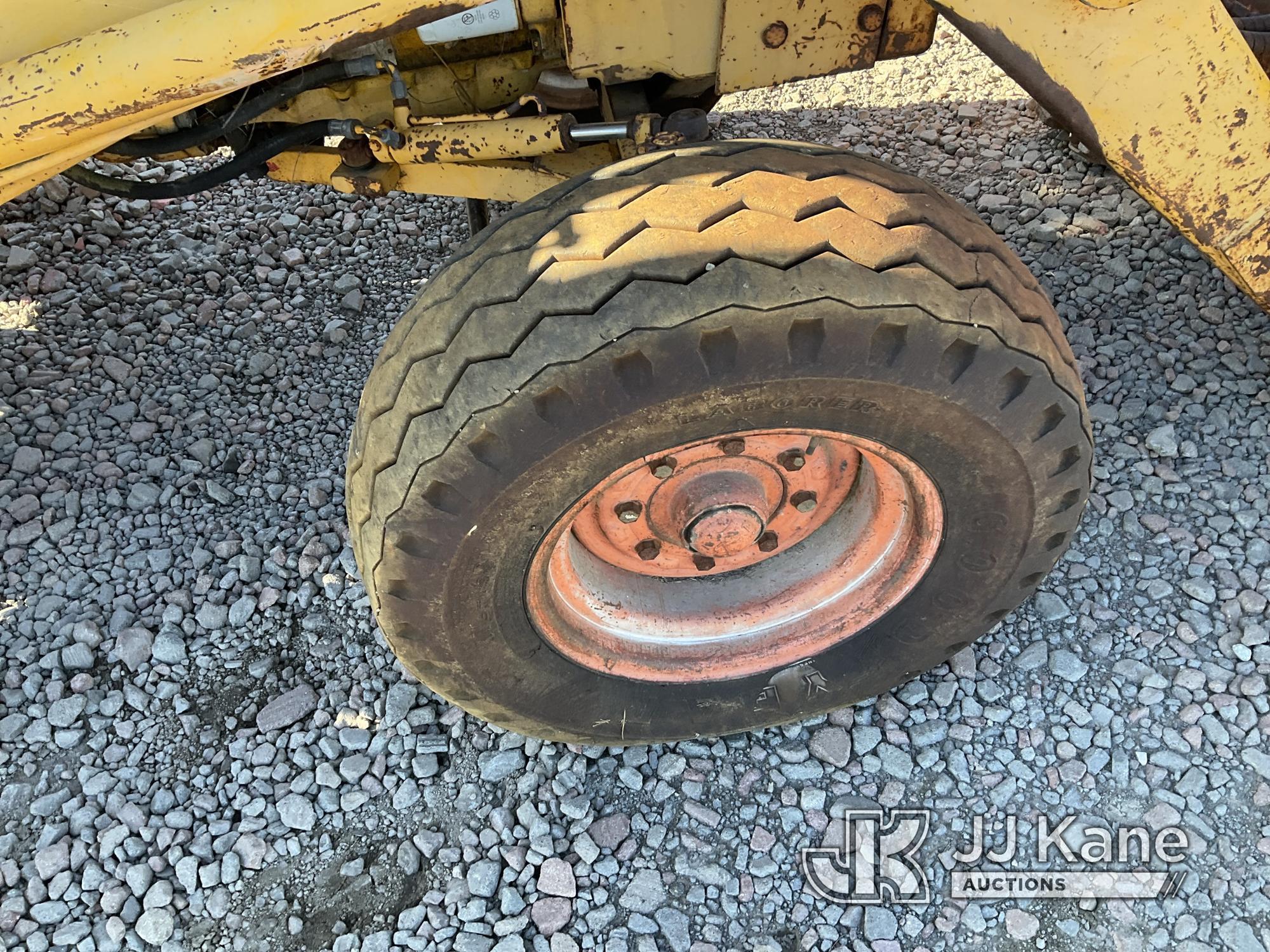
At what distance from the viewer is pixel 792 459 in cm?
208

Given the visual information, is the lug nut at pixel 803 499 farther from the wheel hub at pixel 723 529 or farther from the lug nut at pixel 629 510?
the lug nut at pixel 629 510

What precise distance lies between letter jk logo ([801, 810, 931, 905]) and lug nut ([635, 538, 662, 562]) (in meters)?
0.74

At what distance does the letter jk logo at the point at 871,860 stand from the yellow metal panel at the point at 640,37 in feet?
5.58

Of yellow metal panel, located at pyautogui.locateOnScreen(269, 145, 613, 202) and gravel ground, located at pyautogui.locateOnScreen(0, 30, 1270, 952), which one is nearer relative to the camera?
gravel ground, located at pyautogui.locateOnScreen(0, 30, 1270, 952)

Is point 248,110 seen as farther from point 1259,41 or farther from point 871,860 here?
point 1259,41

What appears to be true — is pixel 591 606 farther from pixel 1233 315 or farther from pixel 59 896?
pixel 1233 315

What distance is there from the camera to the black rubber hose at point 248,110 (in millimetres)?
2270

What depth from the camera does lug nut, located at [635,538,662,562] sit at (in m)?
2.23

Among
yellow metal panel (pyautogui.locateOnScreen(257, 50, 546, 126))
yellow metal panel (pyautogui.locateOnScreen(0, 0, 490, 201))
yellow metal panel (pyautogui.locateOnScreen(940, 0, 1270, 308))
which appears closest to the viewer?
yellow metal panel (pyautogui.locateOnScreen(0, 0, 490, 201))

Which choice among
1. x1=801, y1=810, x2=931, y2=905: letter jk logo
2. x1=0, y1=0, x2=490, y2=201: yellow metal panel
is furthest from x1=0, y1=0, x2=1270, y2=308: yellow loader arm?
x1=801, y1=810, x2=931, y2=905: letter jk logo

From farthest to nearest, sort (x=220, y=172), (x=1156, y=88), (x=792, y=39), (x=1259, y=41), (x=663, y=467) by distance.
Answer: (x=1259, y=41) < (x=220, y=172) < (x=792, y=39) < (x=663, y=467) < (x=1156, y=88)

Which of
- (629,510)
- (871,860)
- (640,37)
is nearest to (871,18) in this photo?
(640,37)

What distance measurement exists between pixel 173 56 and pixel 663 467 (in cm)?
110

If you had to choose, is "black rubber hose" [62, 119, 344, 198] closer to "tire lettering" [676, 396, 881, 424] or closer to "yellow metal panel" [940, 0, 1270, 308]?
"tire lettering" [676, 396, 881, 424]
